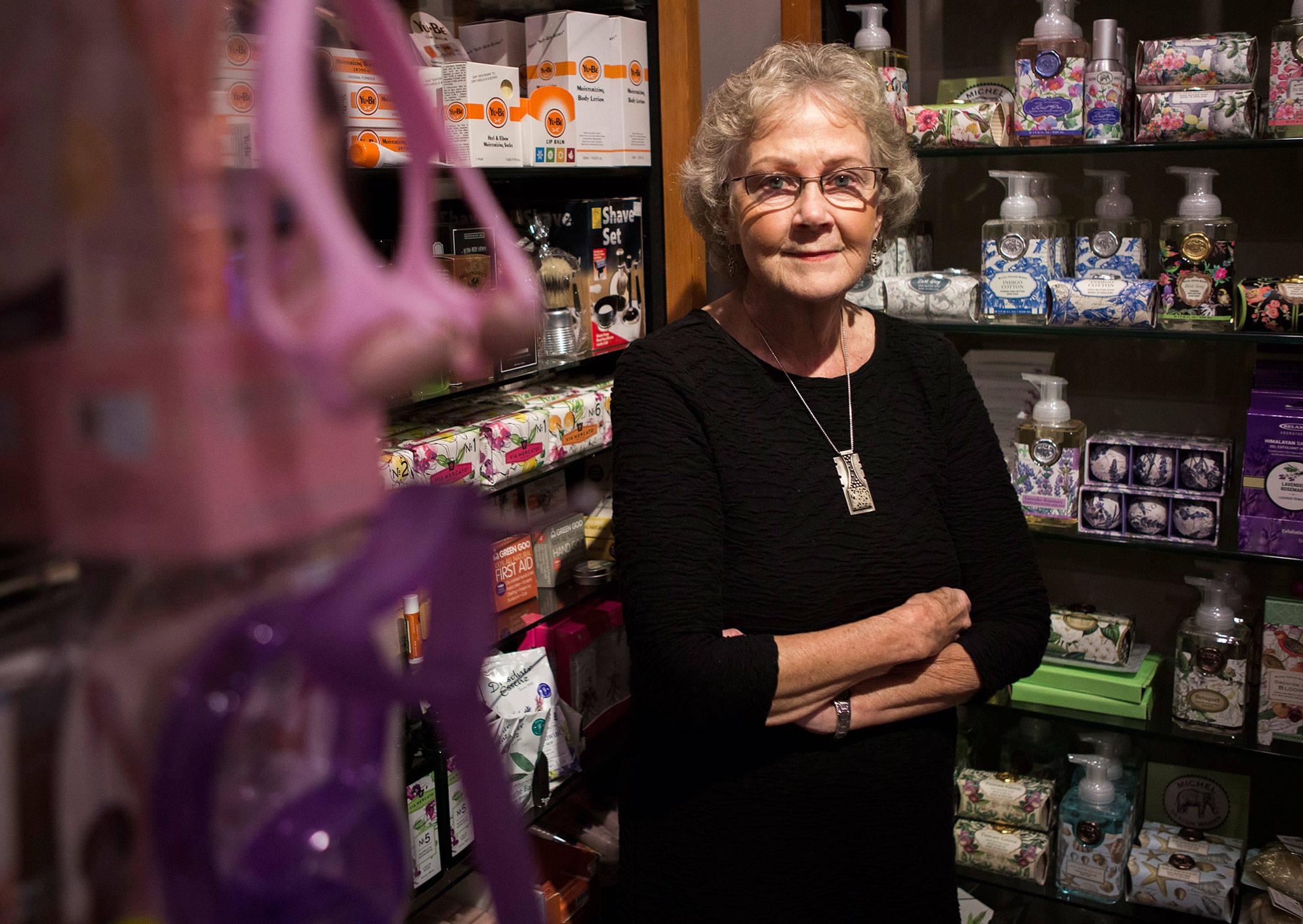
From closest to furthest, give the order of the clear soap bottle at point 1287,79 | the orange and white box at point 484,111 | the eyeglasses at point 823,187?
the eyeglasses at point 823,187
the orange and white box at point 484,111
the clear soap bottle at point 1287,79

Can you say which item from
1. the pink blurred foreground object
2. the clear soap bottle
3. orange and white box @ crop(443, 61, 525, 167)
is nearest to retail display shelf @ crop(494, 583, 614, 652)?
orange and white box @ crop(443, 61, 525, 167)

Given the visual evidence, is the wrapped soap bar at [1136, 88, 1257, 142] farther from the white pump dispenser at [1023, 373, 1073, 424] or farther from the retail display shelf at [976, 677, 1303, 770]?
the retail display shelf at [976, 677, 1303, 770]

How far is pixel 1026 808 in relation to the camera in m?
2.41

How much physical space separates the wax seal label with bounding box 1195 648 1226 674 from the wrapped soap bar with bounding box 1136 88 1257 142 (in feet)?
3.52

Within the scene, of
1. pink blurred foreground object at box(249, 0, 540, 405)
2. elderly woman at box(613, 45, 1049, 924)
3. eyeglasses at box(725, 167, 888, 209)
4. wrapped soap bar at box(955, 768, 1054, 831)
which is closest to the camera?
pink blurred foreground object at box(249, 0, 540, 405)

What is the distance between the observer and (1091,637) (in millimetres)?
2396

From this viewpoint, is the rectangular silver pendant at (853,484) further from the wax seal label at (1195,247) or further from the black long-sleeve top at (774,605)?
the wax seal label at (1195,247)

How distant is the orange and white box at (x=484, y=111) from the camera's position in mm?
1799

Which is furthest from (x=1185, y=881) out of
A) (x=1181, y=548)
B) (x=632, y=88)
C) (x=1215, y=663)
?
(x=632, y=88)

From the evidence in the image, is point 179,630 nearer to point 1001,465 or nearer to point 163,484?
point 163,484

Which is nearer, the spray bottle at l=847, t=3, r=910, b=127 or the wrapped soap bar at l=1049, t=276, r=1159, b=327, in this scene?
the wrapped soap bar at l=1049, t=276, r=1159, b=327

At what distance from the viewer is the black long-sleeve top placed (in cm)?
145

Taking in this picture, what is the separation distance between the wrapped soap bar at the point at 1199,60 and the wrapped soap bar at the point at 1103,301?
1.33 feet

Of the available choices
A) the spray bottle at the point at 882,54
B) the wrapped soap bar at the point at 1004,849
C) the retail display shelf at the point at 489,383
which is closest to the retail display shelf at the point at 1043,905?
the wrapped soap bar at the point at 1004,849
